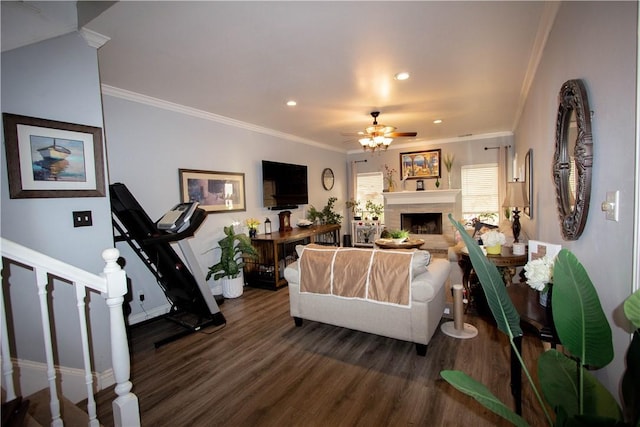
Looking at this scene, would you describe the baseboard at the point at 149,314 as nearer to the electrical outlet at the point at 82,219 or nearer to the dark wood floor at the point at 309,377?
the dark wood floor at the point at 309,377

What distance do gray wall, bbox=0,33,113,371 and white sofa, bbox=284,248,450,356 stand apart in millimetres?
1708

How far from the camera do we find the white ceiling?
208cm

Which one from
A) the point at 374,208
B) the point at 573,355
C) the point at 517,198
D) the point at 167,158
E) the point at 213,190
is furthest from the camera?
the point at 374,208

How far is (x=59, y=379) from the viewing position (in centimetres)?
206

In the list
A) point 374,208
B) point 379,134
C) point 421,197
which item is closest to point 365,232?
point 374,208

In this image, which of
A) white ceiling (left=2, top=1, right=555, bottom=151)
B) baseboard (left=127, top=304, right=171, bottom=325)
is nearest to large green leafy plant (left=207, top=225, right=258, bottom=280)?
baseboard (left=127, top=304, right=171, bottom=325)

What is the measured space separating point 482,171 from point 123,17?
22.4ft

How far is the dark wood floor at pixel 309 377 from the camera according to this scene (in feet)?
6.39

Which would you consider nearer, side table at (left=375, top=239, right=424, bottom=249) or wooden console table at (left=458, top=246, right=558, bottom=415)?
wooden console table at (left=458, top=246, right=558, bottom=415)

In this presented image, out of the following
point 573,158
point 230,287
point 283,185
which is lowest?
point 230,287

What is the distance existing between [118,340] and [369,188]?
22.9ft

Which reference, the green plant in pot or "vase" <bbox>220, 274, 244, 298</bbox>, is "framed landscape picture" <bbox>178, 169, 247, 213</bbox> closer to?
"vase" <bbox>220, 274, 244, 298</bbox>

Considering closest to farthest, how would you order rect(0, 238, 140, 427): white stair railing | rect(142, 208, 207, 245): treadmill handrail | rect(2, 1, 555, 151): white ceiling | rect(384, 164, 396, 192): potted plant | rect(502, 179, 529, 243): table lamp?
rect(0, 238, 140, 427): white stair railing → rect(2, 1, 555, 151): white ceiling → rect(142, 208, 207, 245): treadmill handrail → rect(502, 179, 529, 243): table lamp → rect(384, 164, 396, 192): potted plant

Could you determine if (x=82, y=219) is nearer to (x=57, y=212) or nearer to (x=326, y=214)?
(x=57, y=212)
